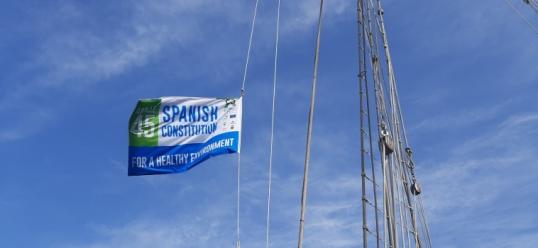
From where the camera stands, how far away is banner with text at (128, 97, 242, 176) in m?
→ 22.5

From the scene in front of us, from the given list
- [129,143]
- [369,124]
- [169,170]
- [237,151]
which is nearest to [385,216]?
[369,124]

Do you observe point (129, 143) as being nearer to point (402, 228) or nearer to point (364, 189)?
point (364, 189)

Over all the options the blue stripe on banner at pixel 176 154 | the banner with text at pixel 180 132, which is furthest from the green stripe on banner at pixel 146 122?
the blue stripe on banner at pixel 176 154

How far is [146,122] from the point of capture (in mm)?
23062

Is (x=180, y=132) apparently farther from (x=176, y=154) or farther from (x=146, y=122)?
(x=146, y=122)

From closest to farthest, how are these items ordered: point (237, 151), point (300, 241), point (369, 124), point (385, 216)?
point (300, 241) → point (237, 151) → point (385, 216) → point (369, 124)

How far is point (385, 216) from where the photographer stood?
25.2m

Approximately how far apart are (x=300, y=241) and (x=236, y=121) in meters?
5.92

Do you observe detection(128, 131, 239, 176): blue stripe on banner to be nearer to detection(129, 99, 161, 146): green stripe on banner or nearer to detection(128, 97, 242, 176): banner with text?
detection(128, 97, 242, 176): banner with text

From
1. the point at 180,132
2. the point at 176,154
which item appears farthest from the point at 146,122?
the point at 176,154

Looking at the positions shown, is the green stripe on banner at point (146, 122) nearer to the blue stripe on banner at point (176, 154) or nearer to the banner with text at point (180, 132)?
the banner with text at point (180, 132)

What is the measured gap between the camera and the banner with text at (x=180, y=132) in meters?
22.5

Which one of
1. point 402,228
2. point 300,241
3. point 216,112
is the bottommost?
point 300,241

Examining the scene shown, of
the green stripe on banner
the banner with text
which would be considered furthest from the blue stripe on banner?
the green stripe on banner
